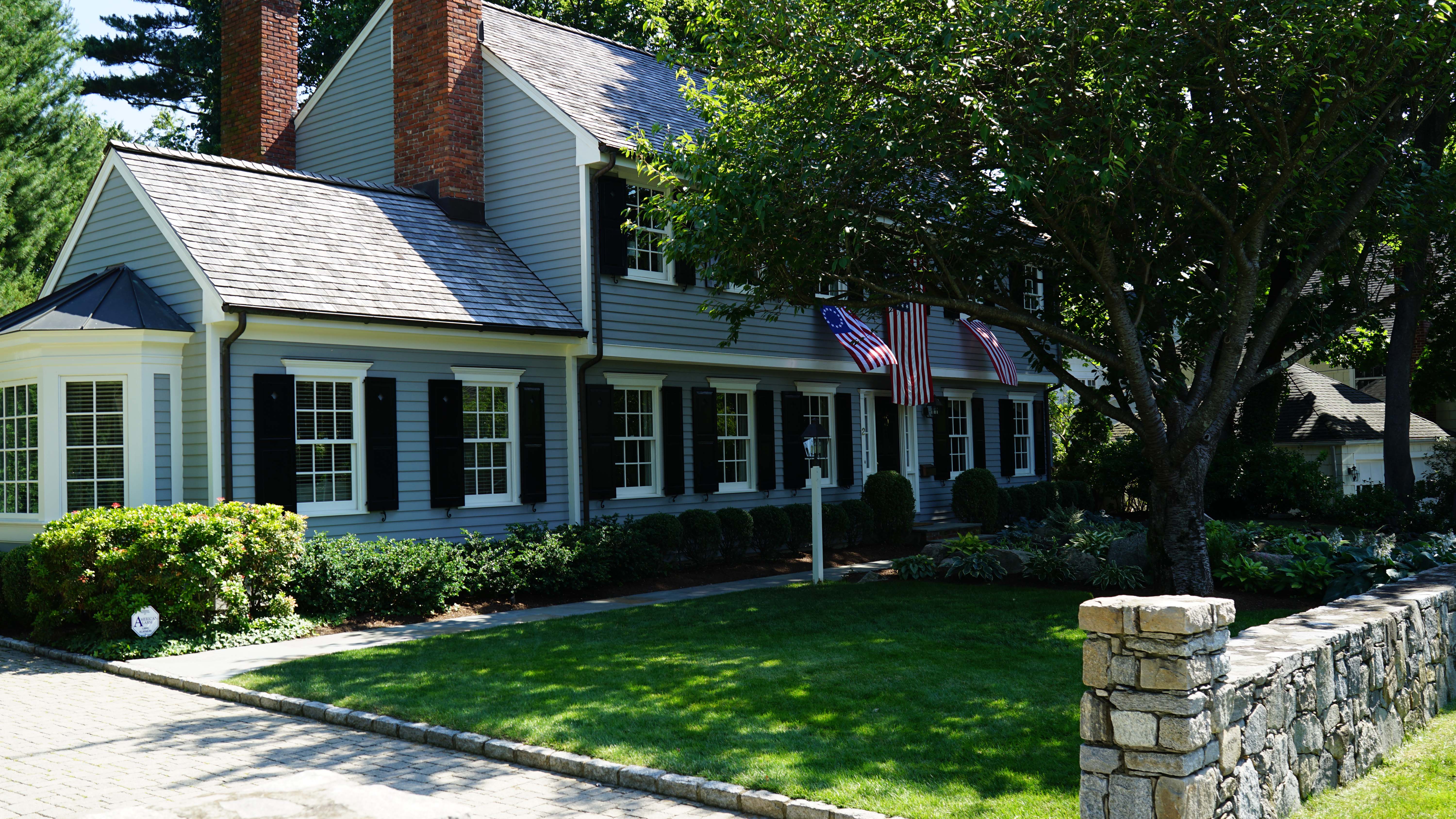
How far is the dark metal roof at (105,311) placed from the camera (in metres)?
12.0

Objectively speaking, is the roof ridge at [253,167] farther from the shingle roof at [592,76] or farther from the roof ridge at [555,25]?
the roof ridge at [555,25]

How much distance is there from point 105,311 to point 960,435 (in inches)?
612

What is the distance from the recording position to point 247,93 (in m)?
17.8

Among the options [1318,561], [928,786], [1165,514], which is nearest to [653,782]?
[928,786]

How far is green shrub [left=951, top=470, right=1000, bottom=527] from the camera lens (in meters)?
20.9

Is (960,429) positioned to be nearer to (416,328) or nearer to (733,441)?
(733,441)

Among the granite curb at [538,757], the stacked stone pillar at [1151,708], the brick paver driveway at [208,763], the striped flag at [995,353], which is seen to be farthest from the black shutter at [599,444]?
the stacked stone pillar at [1151,708]

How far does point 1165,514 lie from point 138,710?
994 centimetres

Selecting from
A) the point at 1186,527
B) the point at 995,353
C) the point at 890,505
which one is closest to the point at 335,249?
the point at 890,505

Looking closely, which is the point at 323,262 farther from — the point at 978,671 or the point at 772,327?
the point at 978,671

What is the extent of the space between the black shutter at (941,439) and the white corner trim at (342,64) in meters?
11.7

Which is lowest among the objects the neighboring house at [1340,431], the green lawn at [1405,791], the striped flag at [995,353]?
the green lawn at [1405,791]

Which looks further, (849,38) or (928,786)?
(849,38)

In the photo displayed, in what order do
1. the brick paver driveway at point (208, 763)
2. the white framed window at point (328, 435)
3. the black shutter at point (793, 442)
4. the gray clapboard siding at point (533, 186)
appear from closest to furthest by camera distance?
the brick paver driveway at point (208, 763) → the white framed window at point (328, 435) → the gray clapboard siding at point (533, 186) → the black shutter at point (793, 442)
